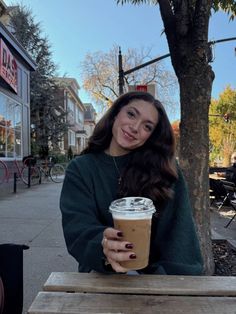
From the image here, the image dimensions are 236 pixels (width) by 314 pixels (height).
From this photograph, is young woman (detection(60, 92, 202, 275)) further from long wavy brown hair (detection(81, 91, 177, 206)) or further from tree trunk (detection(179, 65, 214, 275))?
tree trunk (detection(179, 65, 214, 275))

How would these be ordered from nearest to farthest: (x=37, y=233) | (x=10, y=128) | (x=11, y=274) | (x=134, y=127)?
1. (x=134, y=127)
2. (x=11, y=274)
3. (x=37, y=233)
4. (x=10, y=128)

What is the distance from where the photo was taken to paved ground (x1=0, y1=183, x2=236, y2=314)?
4.45 m

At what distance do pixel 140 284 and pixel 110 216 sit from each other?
482 mm

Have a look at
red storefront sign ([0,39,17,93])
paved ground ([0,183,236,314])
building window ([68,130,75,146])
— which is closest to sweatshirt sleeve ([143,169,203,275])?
paved ground ([0,183,236,314])

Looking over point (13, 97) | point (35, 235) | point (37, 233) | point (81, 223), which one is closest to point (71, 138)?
point (13, 97)

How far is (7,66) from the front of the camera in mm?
13680

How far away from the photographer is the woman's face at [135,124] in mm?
2075

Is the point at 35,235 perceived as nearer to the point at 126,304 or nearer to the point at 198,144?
the point at 198,144

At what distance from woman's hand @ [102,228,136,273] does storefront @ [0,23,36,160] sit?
12066 millimetres

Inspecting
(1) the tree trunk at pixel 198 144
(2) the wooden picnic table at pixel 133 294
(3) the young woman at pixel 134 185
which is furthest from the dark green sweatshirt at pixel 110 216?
(1) the tree trunk at pixel 198 144

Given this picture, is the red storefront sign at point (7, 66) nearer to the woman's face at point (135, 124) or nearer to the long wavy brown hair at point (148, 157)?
the long wavy brown hair at point (148, 157)

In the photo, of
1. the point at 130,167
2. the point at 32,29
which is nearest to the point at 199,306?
the point at 130,167

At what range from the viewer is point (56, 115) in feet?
98.6

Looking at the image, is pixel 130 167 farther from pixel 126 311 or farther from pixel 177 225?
pixel 126 311
